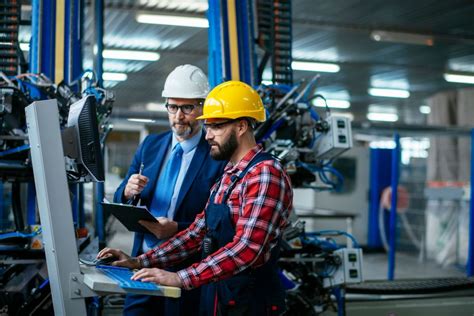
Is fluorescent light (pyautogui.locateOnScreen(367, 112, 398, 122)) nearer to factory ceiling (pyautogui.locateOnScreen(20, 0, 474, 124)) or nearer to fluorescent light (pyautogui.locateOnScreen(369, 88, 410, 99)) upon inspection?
fluorescent light (pyautogui.locateOnScreen(369, 88, 410, 99))

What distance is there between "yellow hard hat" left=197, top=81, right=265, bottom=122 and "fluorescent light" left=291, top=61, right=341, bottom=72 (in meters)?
11.8

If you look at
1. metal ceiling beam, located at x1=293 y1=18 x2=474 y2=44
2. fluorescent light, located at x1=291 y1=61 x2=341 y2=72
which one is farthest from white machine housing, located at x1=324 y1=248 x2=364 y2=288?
fluorescent light, located at x1=291 y1=61 x2=341 y2=72

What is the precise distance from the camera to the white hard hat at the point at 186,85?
3.03 meters

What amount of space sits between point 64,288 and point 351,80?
14918 mm

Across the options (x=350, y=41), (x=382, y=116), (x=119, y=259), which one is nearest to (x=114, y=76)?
(x=350, y=41)

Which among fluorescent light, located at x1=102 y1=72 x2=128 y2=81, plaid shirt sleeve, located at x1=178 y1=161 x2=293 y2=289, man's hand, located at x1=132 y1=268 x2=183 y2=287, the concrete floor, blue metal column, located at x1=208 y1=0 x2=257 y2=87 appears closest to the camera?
man's hand, located at x1=132 y1=268 x2=183 y2=287

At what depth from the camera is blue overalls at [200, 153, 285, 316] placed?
233 centimetres

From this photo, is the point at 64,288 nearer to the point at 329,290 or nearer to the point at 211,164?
the point at 211,164

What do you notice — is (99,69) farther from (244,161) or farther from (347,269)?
(244,161)

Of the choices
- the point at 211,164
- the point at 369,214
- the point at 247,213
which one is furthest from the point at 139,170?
the point at 369,214

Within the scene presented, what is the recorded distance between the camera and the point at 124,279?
82.5 inches

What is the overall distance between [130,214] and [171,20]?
345 inches

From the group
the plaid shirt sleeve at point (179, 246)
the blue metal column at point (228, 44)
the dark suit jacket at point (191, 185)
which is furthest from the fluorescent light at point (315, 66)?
the plaid shirt sleeve at point (179, 246)

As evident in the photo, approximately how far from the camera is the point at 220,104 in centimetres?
249
